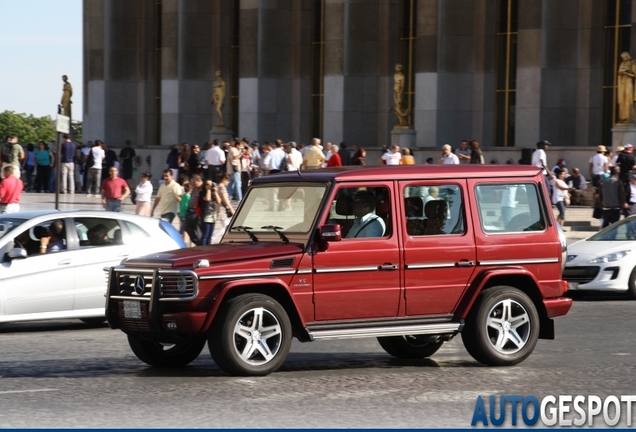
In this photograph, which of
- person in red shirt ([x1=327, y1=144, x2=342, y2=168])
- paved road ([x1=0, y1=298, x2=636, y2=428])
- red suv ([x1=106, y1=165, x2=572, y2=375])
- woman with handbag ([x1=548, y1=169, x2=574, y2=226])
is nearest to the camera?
paved road ([x1=0, y1=298, x2=636, y2=428])

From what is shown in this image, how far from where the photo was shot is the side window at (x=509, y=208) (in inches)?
492

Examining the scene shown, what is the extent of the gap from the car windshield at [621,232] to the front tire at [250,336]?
35.6ft

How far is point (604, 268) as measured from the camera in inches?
797

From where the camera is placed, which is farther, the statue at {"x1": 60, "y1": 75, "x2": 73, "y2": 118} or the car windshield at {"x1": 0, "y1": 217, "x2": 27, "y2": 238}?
the statue at {"x1": 60, "y1": 75, "x2": 73, "y2": 118}

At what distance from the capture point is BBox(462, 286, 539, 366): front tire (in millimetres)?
12195

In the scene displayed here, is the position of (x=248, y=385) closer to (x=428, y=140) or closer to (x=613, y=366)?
(x=613, y=366)

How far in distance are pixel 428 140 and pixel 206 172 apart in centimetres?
1039

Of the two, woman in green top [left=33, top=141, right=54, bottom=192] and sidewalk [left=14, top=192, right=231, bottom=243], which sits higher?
woman in green top [left=33, top=141, right=54, bottom=192]

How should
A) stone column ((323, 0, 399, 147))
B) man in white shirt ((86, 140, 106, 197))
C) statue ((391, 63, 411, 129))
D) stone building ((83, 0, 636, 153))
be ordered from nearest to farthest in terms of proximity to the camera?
man in white shirt ((86, 140, 106, 197)), stone building ((83, 0, 636, 153)), statue ((391, 63, 411, 129)), stone column ((323, 0, 399, 147))

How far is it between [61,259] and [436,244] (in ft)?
18.3

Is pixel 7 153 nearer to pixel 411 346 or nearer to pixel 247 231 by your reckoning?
pixel 411 346

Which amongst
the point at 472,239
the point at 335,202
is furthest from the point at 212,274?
the point at 472,239

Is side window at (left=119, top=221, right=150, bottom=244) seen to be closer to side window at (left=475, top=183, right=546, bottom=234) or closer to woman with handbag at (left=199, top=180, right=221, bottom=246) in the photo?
side window at (left=475, top=183, right=546, bottom=234)

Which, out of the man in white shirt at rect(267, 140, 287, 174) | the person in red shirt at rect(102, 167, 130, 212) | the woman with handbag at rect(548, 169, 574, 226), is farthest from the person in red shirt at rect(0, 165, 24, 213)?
the man in white shirt at rect(267, 140, 287, 174)
